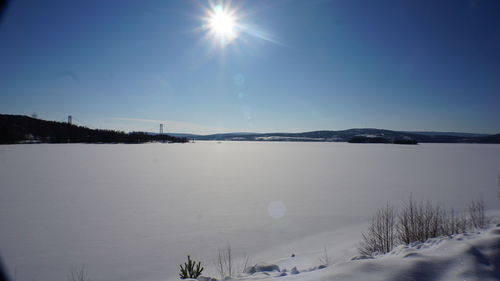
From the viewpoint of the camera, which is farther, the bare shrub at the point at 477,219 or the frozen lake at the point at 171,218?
the bare shrub at the point at 477,219

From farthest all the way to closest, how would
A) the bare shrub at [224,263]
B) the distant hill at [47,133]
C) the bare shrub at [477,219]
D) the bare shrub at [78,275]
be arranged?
the distant hill at [47,133]
the bare shrub at [477,219]
the bare shrub at [224,263]
the bare shrub at [78,275]

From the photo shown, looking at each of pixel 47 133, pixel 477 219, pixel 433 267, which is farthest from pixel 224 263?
pixel 47 133

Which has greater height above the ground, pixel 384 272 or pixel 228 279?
pixel 384 272

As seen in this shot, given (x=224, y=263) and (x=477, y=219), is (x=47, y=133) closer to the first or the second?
(x=224, y=263)

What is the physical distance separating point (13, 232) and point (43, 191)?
586cm

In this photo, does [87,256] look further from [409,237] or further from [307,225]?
[409,237]

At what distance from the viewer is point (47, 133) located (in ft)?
234

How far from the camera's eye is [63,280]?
4.38 m

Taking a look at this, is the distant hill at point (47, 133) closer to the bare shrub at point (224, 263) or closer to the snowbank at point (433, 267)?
the bare shrub at point (224, 263)

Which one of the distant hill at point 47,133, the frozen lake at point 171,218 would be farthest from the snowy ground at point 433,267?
the distant hill at point 47,133

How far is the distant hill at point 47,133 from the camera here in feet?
197

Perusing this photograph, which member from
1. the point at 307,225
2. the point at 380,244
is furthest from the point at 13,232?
the point at 380,244

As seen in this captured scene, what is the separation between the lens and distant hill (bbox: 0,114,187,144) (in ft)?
197

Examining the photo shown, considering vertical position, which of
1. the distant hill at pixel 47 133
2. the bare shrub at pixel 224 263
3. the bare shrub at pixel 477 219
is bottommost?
the bare shrub at pixel 224 263
